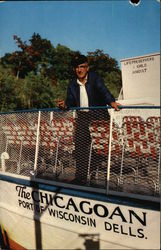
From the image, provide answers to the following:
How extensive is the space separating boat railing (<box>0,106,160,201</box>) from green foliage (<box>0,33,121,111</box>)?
11860 millimetres

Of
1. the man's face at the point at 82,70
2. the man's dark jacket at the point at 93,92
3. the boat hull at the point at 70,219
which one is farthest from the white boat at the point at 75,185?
the man's face at the point at 82,70

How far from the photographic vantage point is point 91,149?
3.74 m

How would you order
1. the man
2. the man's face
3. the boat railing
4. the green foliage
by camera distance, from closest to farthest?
the boat railing, the man, the man's face, the green foliage

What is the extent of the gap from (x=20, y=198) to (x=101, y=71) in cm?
3795

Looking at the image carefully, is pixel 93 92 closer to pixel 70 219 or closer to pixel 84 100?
pixel 84 100

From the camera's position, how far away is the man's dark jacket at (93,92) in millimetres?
3830

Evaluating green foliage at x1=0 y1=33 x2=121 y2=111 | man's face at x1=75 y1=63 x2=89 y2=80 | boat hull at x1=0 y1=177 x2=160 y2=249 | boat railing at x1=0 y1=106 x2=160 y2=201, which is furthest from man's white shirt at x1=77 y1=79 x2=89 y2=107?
green foliage at x1=0 y1=33 x2=121 y2=111

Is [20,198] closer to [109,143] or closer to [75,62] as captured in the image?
[109,143]

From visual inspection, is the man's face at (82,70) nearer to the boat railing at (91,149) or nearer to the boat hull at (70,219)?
the boat railing at (91,149)

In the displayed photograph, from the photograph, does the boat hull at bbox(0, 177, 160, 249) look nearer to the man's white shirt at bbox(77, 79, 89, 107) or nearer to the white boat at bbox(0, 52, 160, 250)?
the white boat at bbox(0, 52, 160, 250)

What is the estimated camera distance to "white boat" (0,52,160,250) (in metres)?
3.24

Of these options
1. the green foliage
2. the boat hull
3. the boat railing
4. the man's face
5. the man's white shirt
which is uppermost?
the green foliage

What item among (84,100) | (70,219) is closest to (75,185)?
(70,219)

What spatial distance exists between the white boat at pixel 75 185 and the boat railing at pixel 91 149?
14mm
